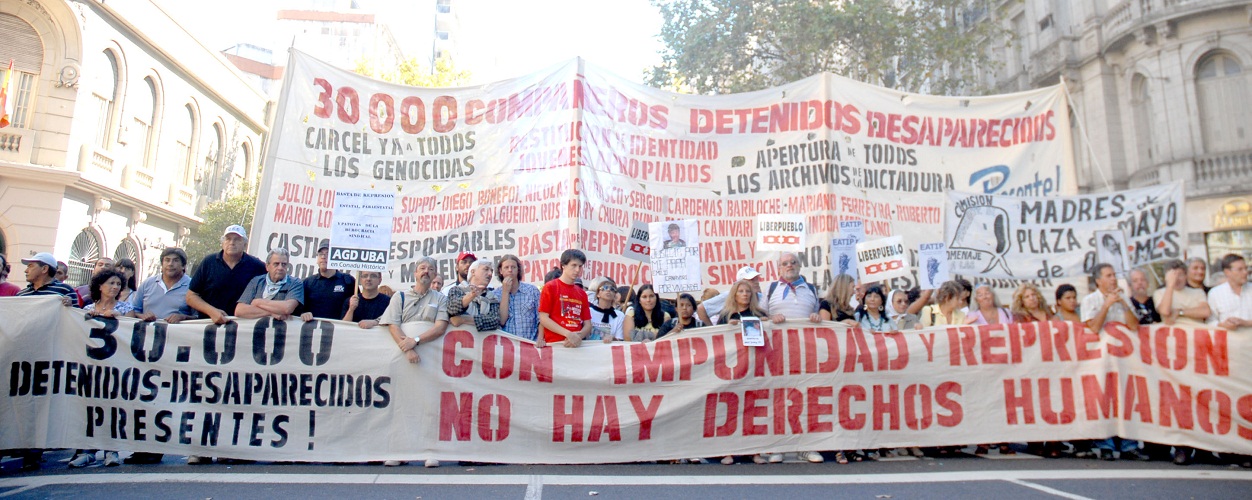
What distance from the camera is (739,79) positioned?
19578mm

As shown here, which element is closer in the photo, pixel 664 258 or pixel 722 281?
pixel 664 258

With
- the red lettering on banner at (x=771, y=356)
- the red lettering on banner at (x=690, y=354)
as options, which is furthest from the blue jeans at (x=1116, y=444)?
the red lettering on banner at (x=690, y=354)

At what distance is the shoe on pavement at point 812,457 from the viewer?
5785 mm

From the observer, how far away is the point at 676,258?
6.82m

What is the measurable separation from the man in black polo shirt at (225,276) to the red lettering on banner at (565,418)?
266 centimetres

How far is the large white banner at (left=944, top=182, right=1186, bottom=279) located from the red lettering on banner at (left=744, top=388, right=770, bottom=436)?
2.73 meters

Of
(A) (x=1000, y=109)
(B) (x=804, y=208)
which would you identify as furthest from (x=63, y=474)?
(A) (x=1000, y=109)

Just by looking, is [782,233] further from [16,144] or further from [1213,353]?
[16,144]

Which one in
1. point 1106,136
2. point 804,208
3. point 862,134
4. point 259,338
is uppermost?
point 1106,136

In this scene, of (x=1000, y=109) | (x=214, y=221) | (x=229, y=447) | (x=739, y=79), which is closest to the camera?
(x=229, y=447)

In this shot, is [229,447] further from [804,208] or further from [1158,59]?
[1158,59]

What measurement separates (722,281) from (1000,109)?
3.70 metres

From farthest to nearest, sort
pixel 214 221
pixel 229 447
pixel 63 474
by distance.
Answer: pixel 214 221
pixel 229 447
pixel 63 474

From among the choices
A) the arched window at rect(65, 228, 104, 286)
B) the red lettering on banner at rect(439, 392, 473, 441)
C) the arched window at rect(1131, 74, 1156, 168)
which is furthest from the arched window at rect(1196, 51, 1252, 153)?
the arched window at rect(65, 228, 104, 286)
